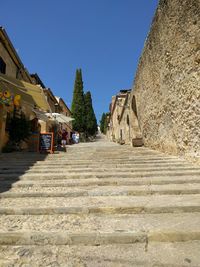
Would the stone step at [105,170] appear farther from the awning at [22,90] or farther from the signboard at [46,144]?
the signboard at [46,144]

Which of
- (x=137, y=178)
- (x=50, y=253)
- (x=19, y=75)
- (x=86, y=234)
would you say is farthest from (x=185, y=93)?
(x=19, y=75)

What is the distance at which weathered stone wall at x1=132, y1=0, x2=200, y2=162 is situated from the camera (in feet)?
18.0

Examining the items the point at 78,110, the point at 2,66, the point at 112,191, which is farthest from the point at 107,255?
the point at 78,110

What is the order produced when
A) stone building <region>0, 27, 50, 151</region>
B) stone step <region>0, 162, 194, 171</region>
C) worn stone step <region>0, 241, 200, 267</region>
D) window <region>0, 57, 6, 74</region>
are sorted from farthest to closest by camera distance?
window <region>0, 57, 6, 74</region> → stone building <region>0, 27, 50, 151</region> → stone step <region>0, 162, 194, 171</region> → worn stone step <region>0, 241, 200, 267</region>

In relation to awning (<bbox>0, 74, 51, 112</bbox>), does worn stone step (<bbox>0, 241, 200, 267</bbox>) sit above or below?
below

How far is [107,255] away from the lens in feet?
7.55

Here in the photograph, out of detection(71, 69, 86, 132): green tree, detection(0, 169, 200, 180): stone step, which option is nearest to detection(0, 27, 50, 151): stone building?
detection(0, 169, 200, 180): stone step

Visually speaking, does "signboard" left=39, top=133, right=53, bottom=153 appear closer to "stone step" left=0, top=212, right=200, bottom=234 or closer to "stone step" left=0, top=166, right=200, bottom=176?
"stone step" left=0, top=166, right=200, bottom=176

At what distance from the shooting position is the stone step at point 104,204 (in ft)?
10.6

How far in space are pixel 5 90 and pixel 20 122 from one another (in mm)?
1813

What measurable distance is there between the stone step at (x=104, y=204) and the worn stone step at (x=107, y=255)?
73 centimetres

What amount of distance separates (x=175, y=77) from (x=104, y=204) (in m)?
4.54

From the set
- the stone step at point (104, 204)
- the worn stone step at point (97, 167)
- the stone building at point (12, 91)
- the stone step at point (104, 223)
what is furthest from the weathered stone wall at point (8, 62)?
the stone step at point (104, 223)

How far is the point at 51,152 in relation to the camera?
8.73 m
